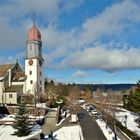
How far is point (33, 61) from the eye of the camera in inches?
3130

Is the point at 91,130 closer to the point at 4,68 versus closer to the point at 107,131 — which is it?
the point at 107,131

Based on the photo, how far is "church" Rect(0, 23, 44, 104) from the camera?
77.2m

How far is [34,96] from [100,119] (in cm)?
2374

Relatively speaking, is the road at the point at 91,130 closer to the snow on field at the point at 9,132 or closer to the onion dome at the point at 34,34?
the snow on field at the point at 9,132

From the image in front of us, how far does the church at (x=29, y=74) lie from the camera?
7725cm

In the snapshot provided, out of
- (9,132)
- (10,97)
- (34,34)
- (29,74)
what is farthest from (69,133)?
(34,34)

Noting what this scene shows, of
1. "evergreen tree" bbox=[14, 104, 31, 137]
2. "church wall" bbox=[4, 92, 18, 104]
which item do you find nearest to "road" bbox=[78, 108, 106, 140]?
"evergreen tree" bbox=[14, 104, 31, 137]

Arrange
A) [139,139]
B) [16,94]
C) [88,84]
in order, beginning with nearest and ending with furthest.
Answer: [139,139], [16,94], [88,84]

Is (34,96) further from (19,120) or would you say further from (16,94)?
(19,120)

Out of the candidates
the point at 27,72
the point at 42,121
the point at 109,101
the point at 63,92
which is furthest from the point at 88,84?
the point at 42,121

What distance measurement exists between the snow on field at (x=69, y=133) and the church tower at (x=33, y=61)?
33184mm

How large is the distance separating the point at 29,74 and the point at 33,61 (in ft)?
10.9

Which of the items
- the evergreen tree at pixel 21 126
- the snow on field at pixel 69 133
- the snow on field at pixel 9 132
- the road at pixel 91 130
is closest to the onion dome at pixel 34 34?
the road at pixel 91 130

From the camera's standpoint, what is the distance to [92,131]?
44094 millimetres
